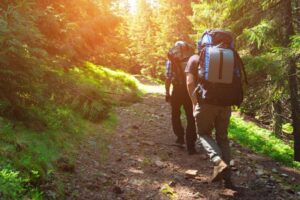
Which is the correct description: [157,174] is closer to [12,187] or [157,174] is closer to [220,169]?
[220,169]

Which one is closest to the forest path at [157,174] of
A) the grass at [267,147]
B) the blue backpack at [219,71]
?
the grass at [267,147]

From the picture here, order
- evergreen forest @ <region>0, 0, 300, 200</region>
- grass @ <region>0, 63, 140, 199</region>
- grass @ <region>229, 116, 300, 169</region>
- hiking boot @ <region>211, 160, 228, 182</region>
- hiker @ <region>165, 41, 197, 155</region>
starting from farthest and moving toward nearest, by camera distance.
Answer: grass @ <region>229, 116, 300, 169</region>
hiker @ <region>165, 41, 197, 155</region>
evergreen forest @ <region>0, 0, 300, 200</region>
hiking boot @ <region>211, 160, 228, 182</region>
grass @ <region>0, 63, 140, 199</region>

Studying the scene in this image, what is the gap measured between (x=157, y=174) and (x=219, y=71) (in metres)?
2.48

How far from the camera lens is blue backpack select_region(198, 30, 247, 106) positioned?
518 centimetres

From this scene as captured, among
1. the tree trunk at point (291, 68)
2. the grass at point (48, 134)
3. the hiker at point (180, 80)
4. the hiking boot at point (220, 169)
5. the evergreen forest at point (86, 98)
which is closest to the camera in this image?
the grass at point (48, 134)

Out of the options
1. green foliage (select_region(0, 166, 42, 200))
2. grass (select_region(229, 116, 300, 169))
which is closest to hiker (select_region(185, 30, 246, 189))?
green foliage (select_region(0, 166, 42, 200))

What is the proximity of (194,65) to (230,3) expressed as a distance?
5.96m

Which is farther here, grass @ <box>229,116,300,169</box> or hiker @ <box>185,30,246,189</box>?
grass @ <box>229,116,300,169</box>

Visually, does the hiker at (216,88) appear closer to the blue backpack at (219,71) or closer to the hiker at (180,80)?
the blue backpack at (219,71)

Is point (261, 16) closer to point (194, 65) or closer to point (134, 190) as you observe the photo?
point (194, 65)

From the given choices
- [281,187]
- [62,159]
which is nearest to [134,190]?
[62,159]

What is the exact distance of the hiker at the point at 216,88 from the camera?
5.19 m

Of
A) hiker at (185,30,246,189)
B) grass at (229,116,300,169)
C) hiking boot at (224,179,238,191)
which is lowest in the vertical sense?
grass at (229,116,300,169)

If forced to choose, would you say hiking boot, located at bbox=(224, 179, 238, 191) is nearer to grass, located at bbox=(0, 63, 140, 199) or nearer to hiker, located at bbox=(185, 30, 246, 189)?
hiker, located at bbox=(185, 30, 246, 189)
